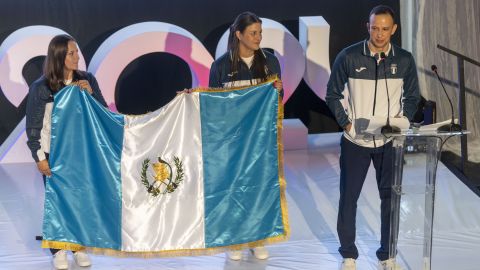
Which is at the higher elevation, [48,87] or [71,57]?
[71,57]

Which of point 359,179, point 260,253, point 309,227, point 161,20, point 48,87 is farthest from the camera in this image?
point 161,20

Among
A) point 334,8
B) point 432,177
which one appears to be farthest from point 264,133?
point 334,8

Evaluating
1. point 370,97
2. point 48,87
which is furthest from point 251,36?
point 48,87

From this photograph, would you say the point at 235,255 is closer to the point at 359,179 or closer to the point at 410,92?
the point at 359,179

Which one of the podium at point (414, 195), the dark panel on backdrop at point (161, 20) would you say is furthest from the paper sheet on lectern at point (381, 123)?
the dark panel on backdrop at point (161, 20)

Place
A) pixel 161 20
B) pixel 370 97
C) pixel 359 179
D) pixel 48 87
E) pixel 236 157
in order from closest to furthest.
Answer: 1. pixel 370 97
2. pixel 359 179
3. pixel 48 87
4. pixel 236 157
5. pixel 161 20

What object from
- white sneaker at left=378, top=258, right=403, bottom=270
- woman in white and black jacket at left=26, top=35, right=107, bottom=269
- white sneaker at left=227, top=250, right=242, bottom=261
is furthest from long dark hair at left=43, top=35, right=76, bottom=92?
white sneaker at left=378, top=258, right=403, bottom=270

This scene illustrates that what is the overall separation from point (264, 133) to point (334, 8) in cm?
403

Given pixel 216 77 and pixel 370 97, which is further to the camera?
pixel 216 77

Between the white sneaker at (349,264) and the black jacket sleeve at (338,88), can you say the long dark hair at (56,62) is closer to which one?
the black jacket sleeve at (338,88)

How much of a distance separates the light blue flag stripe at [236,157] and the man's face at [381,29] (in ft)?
2.29

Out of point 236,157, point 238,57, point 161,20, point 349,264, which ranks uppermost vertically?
point 161,20

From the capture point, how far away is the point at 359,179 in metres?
4.48

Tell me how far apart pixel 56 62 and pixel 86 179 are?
0.65 metres
